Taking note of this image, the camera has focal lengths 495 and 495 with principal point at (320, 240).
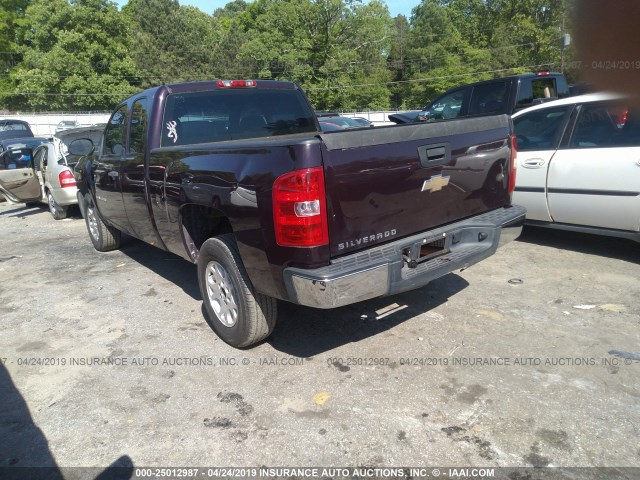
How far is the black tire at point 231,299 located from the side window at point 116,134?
76.5 inches

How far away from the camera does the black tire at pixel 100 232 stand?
21.6ft

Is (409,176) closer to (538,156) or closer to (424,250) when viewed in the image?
(424,250)

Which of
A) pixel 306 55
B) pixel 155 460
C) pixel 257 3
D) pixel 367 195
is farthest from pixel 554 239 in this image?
pixel 257 3

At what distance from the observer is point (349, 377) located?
3.34m

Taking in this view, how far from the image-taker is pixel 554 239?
6164 mm

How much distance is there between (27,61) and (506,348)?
6414 cm

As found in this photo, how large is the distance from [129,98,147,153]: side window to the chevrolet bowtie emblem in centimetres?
252

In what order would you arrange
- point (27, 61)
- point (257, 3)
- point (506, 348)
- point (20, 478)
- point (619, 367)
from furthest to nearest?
point (257, 3) < point (27, 61) < point (506, 348) < point (619, 367) < point (20, 478)

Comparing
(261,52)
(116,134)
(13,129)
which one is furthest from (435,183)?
(261,52)

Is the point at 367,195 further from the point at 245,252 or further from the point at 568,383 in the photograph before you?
the point at 568,383

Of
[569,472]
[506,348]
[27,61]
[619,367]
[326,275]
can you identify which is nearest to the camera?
[569,472]

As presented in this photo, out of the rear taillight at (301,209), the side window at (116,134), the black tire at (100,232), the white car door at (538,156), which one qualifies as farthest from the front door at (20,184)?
the white car door at (538,156)

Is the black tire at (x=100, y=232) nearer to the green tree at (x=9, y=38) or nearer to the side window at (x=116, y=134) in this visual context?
the side window at (x=116, y=134)

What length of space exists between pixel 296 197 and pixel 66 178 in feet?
23.8
